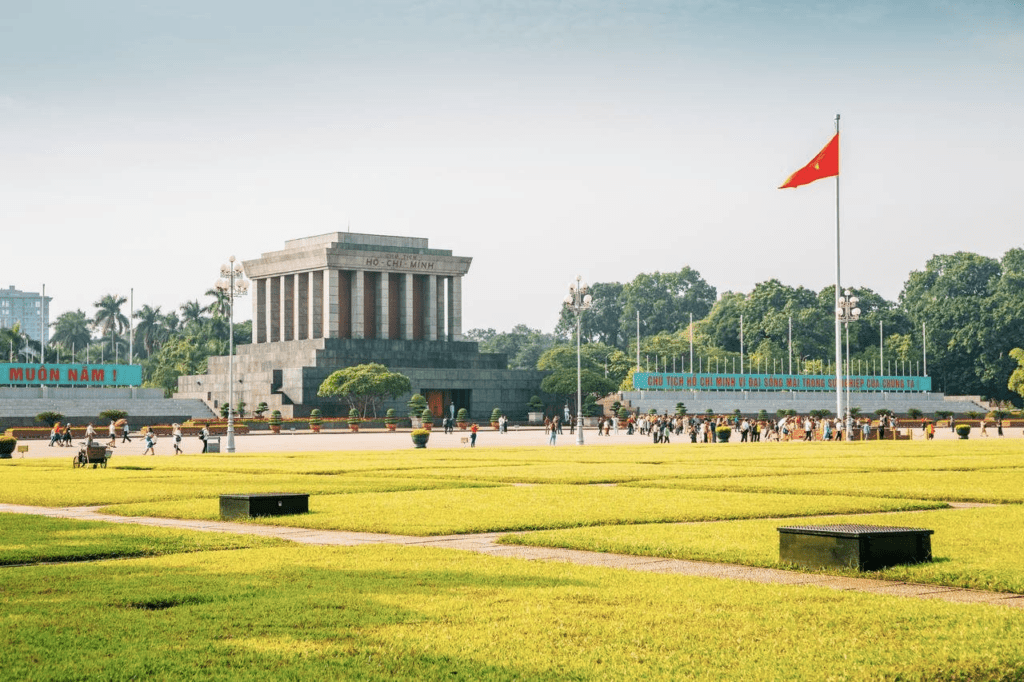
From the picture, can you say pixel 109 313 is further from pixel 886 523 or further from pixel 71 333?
pixel 886 523

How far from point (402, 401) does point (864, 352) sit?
78.6 meters

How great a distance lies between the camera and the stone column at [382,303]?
123 m

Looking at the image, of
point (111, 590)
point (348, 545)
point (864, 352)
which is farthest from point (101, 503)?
point (864, 352)

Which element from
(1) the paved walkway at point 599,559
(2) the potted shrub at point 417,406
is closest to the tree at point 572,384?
(2) the potted shrub at point 417,406

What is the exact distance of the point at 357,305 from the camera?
398 ft

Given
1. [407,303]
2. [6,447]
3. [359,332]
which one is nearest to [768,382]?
[407,303]

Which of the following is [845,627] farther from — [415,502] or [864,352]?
[864,352]

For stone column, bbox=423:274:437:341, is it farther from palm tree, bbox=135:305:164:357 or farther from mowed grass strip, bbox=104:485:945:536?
mowed grass strip, bbox=104:485:945:536

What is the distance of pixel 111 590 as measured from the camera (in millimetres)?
12969

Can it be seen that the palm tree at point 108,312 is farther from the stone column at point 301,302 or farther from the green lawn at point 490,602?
the green lawn at point 490,602

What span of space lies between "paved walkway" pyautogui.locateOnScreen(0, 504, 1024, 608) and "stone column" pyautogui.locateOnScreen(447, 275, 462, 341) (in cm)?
10552

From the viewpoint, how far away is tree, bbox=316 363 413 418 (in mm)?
99250

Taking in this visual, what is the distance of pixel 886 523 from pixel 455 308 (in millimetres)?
108836

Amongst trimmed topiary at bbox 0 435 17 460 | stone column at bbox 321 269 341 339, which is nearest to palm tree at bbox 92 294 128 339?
stone column at bbox 321 269 341 339
